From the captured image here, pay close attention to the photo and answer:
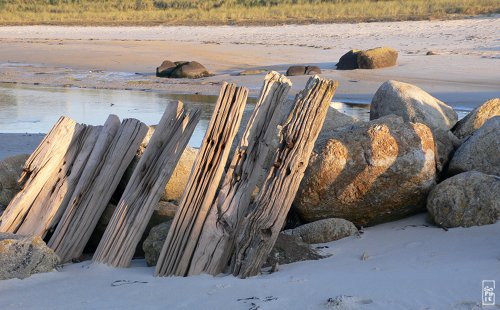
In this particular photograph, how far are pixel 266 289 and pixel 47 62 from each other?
23.0 m

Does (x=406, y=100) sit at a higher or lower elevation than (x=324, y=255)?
higher

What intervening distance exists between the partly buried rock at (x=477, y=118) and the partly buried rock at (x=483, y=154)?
957 millimetres

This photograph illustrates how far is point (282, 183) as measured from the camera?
5.21 meters

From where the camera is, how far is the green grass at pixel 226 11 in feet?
126

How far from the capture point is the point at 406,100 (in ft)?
27.0

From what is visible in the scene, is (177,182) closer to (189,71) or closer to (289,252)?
(289,252)

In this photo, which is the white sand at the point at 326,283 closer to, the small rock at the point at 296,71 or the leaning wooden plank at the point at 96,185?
the leaning wooden plank at the point at 96,185

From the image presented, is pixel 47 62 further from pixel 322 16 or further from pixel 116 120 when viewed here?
pixel 116 120

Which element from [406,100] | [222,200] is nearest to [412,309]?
[222,200]

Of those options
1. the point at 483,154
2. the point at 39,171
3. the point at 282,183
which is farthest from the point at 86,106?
the point at 282,183

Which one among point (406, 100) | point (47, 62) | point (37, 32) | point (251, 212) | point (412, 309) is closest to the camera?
point (412, 309)

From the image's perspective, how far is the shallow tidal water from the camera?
1414 cm

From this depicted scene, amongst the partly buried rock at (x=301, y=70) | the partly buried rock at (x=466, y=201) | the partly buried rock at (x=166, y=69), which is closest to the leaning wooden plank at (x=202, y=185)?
the partly buried rock at (x=466, y=201)

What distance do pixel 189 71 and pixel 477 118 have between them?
47.0ft
